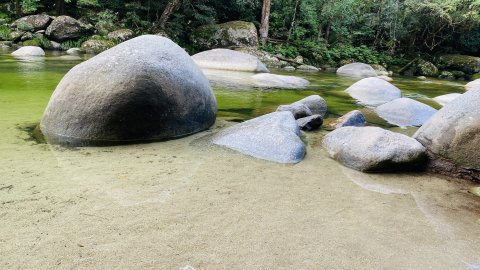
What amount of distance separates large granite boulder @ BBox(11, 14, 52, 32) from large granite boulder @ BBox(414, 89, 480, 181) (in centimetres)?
1705

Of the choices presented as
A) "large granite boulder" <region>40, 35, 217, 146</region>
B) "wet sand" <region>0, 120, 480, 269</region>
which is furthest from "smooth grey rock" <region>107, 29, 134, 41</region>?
"wet sand" <region>0, 120, 480, 269</region>

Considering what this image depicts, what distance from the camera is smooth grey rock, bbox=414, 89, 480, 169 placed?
10.7ft

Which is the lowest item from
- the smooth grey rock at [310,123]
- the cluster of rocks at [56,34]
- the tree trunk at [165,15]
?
the smooth grey rock at [310,123]

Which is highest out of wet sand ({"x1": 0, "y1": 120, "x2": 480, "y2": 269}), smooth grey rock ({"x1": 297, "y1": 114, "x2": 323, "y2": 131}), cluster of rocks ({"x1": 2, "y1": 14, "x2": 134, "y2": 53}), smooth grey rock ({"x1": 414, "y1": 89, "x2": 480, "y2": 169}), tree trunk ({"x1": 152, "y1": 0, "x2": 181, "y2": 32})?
tree trunk ({"x1": 152, "y1": 0, "x2": 181, "y2": 32})

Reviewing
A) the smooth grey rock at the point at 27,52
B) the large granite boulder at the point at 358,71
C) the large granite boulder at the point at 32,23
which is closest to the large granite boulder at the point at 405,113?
the large granite boulder at the point at 358,71

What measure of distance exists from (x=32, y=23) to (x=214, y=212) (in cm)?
1749

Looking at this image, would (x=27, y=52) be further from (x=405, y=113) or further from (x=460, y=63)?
(x=460, y=63)

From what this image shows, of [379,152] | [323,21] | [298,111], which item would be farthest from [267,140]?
[323,21]

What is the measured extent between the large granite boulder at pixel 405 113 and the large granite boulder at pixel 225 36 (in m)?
11.5

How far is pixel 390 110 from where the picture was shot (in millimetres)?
5727

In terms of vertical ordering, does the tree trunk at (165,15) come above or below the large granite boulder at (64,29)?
above

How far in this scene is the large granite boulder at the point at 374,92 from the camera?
7.47 meters

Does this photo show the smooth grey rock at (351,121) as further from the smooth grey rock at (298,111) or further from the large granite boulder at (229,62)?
the large granite boulder at (229,62)

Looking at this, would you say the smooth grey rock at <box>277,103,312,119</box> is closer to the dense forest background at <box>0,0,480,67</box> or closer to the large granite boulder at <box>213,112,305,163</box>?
the large granite boulder at <box>213,112,305,163</box>
